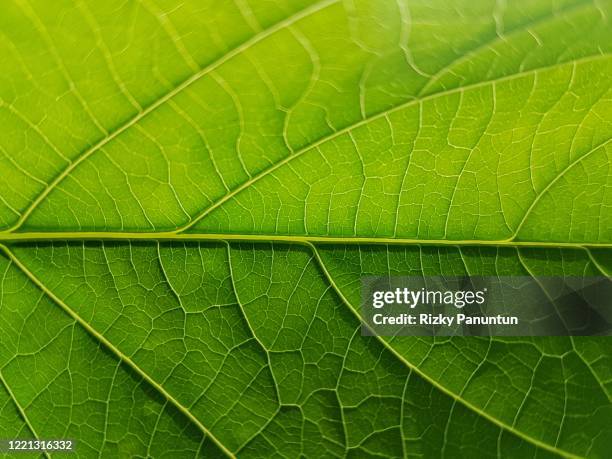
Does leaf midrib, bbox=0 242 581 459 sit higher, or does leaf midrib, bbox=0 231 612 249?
leaf midrib, bbox=0 231 612 249

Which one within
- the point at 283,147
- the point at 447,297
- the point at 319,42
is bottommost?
the point at 447,297

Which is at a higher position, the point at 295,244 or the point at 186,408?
the point at 295,244

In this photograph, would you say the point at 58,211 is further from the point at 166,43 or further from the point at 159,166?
the point at 166,43

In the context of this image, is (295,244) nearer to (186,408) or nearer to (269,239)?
(269,239)

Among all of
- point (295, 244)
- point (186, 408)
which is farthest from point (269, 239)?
point (186, 408)

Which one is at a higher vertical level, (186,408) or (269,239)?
(269,239)

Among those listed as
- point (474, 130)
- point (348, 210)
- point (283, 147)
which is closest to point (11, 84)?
point (283, 147)

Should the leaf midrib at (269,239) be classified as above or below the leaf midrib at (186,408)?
above

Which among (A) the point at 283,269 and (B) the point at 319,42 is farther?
(A) the point at 283,269
